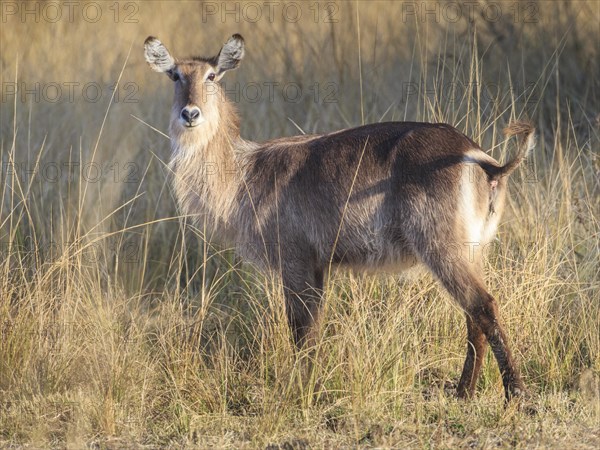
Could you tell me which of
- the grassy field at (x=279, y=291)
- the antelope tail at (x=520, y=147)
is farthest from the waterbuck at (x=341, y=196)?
the grassy field at (x=279, y=291)

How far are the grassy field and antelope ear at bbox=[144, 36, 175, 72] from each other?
680 mm

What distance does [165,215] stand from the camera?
7590 mm

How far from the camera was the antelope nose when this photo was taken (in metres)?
5.21

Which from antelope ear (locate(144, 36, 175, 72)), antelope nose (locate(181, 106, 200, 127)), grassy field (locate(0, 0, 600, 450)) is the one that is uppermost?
antelope ear (locate(144, 36, 175, 72))

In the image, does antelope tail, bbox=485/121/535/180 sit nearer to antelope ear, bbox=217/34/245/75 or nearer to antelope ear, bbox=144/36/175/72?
antelope ear, bbox=217/34/245/75

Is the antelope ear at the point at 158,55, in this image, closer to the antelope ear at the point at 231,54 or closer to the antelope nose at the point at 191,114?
the antelope ear at the point at 231,54

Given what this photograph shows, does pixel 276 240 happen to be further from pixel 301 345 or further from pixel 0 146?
pixel 0 146

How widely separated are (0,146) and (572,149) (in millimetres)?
4738

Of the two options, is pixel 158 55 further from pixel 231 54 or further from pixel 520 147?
pixel 520 147

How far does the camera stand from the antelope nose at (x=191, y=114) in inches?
205

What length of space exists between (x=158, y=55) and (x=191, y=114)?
61cm

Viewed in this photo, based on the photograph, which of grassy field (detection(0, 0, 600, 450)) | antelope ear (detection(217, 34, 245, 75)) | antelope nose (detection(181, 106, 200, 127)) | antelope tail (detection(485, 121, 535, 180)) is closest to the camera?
grassy field (detection(0, 0, 600, 450))

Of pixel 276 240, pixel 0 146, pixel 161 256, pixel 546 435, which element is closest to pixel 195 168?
pixel 276 240

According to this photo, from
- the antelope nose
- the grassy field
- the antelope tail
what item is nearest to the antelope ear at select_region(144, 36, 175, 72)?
the antelope nose
